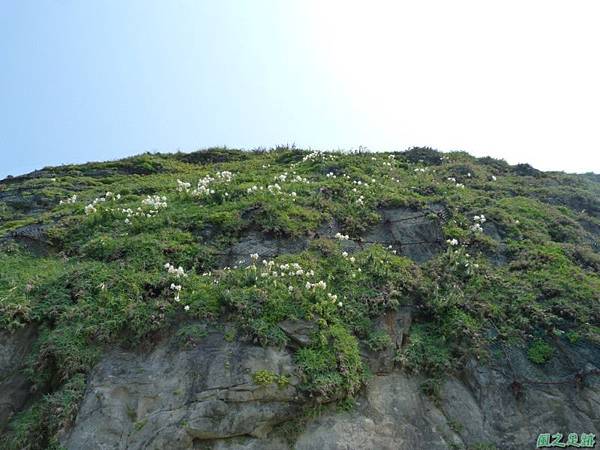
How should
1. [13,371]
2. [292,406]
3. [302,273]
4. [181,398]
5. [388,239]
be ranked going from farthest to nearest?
[388,239]
[302,273]
[13,371]
[292,406]
[181,398]

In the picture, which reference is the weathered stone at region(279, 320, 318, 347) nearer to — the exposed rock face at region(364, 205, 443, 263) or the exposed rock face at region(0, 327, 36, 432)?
the exposed rock face at region(364, 205, 443, 263)

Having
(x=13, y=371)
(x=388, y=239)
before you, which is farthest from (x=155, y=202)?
(x=13, y=371)

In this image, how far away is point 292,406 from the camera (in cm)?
988

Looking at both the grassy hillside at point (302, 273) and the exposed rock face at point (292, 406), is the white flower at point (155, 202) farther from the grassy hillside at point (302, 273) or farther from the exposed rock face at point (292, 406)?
the exposed rock face at point (292, 406)

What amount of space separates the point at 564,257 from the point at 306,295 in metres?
7.50

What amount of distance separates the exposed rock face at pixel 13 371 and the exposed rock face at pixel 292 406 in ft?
4.33

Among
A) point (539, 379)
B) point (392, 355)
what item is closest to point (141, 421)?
point (392, 355)

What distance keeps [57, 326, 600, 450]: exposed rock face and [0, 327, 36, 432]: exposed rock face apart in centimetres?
132

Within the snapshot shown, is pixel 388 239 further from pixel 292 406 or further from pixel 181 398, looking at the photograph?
pixel 181 398

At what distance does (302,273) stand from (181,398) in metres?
3.93

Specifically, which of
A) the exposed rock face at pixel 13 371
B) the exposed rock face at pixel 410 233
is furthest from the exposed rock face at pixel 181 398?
the exposed rock face at pixel 410 233

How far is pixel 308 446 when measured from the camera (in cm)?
955

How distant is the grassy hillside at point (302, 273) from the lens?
10.7m

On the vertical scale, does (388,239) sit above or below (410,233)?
below
